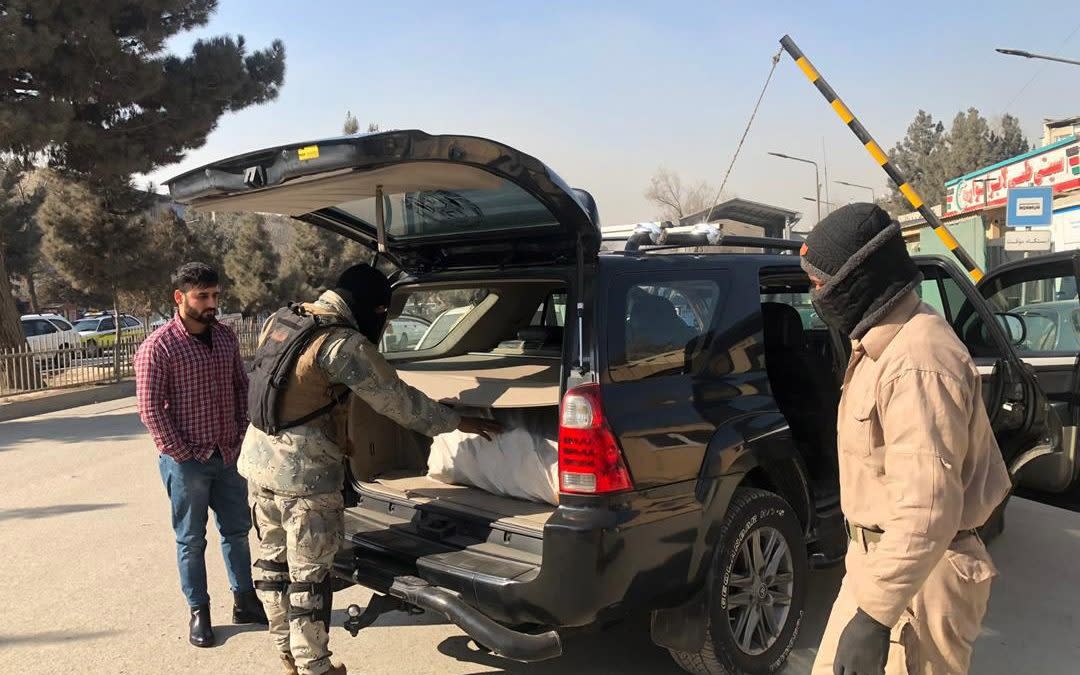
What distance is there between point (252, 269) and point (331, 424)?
93.1 ft

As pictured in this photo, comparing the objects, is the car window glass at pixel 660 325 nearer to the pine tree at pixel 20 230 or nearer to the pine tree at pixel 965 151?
the pine tree at pixel 20 230

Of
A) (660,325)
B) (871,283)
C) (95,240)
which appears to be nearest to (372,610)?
(660,325)

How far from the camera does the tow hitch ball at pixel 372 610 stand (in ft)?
11.0

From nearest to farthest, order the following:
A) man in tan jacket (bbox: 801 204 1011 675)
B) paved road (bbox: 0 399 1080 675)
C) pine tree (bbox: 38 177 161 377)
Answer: man in tan jacket (bbox: 801 204 1011 675), paved road (bbox: 0 399 1080 675), pine tree (bbox: 38 177 161 377)

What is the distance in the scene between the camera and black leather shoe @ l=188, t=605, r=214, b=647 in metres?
4.00

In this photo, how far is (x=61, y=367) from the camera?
1546cm

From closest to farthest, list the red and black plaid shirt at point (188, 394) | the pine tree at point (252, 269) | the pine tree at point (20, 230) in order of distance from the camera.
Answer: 1. the red and black plaid shirt at point (188, 394)
2. the pine tree at point (252, 269)
3. the pine tree at point (20, 230)

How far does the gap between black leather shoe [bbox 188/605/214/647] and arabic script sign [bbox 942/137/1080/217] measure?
56.8 ft

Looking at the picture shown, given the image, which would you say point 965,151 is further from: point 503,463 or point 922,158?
point 503,463

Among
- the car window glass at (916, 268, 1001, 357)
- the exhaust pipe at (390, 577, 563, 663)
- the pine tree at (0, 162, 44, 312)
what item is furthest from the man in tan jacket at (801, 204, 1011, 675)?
the pine tree at (0, 162, 44, 312)

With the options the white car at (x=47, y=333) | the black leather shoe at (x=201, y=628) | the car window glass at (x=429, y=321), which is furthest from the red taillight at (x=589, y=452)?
the white car at (x=47, y=333)

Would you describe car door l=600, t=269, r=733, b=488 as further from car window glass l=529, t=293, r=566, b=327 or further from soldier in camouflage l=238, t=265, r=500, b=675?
car window glass l=529, t=293, r=566, b=327

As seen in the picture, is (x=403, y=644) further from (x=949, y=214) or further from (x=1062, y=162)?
(x=949, y=214)

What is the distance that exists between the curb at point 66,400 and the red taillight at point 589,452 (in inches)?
512
